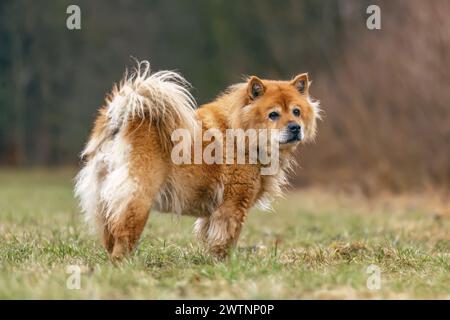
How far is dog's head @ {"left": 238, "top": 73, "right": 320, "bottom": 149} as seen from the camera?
7785mm

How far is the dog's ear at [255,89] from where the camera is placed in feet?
26.0

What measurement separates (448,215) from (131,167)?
882 cm

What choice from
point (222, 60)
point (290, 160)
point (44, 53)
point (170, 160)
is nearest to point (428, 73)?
point (290, 160)

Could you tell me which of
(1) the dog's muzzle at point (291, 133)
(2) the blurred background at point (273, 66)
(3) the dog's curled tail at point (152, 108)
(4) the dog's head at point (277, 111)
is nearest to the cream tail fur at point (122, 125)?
(3) the dog's curled tail at point (152, 108)

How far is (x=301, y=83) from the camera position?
325 inches

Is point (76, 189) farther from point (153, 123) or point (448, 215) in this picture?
point (448, 215)

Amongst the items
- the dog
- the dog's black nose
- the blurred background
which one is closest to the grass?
the dog

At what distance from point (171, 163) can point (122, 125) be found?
59cm

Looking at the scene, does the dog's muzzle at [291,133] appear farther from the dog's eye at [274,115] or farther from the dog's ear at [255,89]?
the dog's ear at [255,89]

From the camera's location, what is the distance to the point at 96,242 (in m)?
9.02
